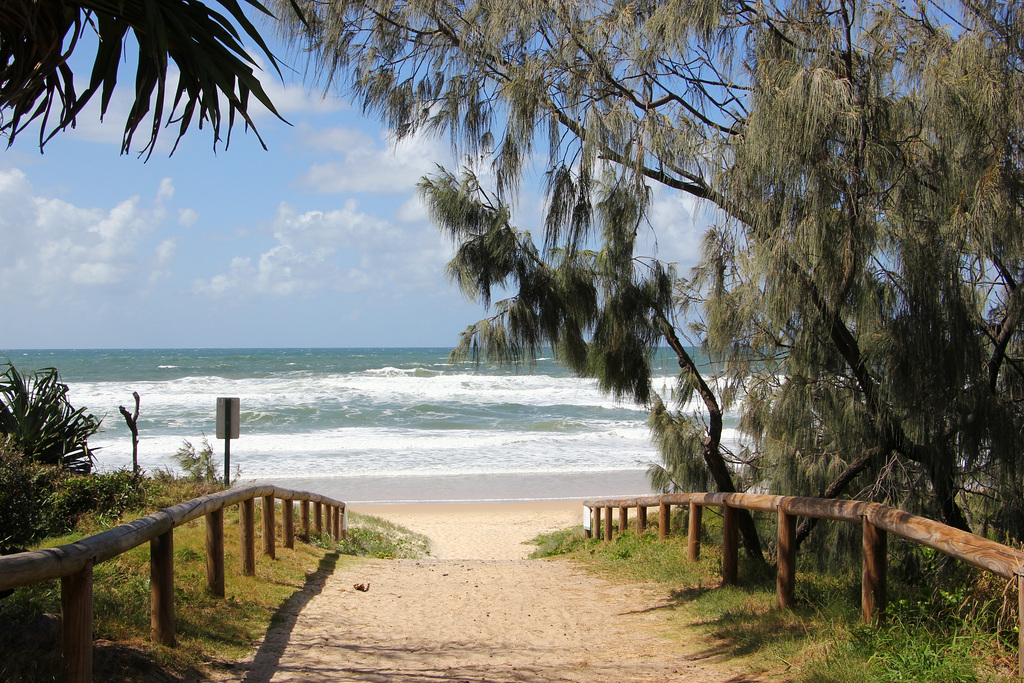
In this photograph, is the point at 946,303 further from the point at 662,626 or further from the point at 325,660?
the point at 325,660

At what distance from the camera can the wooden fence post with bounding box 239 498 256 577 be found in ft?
18.5

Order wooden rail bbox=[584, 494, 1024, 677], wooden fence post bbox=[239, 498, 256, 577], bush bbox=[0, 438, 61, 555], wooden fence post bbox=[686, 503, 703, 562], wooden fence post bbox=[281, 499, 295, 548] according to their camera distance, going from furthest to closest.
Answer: wooden fence post bbox=[281, 499, 295, 548] → wooden fence post bbox=[686, 503, 703, 562] → wooden fence post bbox=[239, 498, 256, 577] → bush bbox=[0, 438, 61, 555] → wooden rail bbox=[584, 494, 1024, 677]

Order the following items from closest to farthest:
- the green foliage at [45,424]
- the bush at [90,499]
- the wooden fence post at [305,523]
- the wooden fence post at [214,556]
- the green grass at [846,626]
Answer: the green grass at [846,626]
the wooden fence post at [214,556]
the bush at [90,499]
the green foliage at [45,424]
the wooden fence post at [305,523]

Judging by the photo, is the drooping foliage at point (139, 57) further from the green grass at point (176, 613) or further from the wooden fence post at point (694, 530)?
the wooden fence post at point (694, 530)

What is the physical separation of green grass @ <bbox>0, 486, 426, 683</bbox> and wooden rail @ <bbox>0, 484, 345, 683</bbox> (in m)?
0.11

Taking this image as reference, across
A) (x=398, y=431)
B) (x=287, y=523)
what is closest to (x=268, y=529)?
(x=287, y=523)

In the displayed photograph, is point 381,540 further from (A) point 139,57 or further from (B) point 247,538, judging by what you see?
(A) point 139,57

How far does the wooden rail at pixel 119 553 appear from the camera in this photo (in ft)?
8.73

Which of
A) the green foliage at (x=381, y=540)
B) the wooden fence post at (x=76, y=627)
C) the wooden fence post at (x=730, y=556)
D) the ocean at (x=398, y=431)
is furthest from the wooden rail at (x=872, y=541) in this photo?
the green foliage at (x=381, y=540)

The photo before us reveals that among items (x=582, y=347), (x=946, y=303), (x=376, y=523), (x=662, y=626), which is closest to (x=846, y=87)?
(x=946, y=303)

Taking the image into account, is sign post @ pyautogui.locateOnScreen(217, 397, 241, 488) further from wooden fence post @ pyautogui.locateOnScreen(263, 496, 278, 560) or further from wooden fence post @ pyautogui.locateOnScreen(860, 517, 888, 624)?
wooden fence post @ pyautogui.locateOnScreen(860, 517, 888, 624)

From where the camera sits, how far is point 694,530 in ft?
22.1

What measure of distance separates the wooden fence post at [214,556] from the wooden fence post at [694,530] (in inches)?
145

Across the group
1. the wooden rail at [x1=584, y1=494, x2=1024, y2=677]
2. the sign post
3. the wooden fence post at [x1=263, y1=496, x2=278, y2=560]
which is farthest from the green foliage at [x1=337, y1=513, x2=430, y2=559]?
the wooden rail at [x1=584, y1=494, x2=1024, y2=677]
